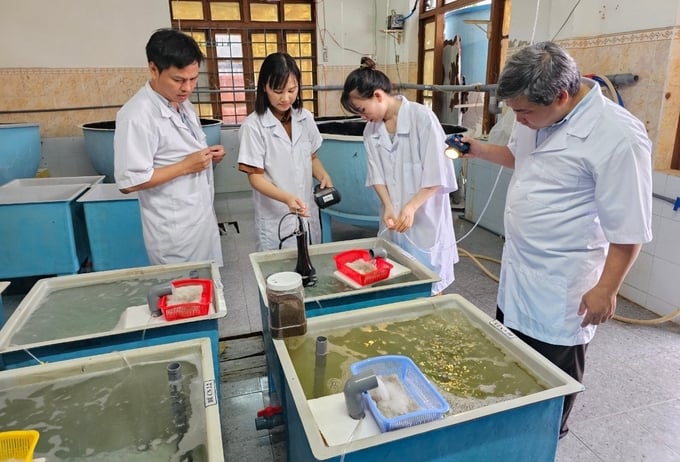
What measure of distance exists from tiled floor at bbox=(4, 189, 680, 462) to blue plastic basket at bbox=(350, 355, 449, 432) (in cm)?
74

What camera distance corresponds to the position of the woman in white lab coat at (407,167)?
1656 mm

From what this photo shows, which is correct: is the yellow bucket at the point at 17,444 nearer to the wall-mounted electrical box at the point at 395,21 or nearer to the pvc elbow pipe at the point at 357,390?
the pvc elbow pipe at the point at 357,390

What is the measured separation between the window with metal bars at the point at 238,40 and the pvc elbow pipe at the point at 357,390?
4.71 m

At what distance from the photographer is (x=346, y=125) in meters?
4.14

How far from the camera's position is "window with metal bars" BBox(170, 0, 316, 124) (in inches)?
205

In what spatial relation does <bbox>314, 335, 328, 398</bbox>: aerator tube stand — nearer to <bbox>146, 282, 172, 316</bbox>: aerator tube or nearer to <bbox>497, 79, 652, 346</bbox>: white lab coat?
<bbox>146, 282, 172, 316</bbox>: aerator tube

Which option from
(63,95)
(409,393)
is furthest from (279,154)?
(63,95)

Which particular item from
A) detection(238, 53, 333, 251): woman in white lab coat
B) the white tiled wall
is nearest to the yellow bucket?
detection(238, 53, 333, 251): woman in white lab coat

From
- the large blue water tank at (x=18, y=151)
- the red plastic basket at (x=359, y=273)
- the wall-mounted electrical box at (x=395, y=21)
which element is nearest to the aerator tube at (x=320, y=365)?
the red plastic basket at (x=359, y=273)

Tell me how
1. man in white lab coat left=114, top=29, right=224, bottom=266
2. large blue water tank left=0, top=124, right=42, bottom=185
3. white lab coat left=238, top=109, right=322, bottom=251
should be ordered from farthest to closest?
large blue water tank left=0, top=124, right=42, bottom=185 → white lab coat left=238, top=109, right=322, bottom=251 → man in white lab coat left=114, top=29, right=224, bottom=266

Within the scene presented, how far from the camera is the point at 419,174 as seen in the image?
177 centimetres

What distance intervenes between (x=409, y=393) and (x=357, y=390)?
134mm

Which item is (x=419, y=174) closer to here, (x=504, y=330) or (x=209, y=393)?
(x=504, y=330)

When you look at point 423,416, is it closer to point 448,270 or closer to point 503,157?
point 503,157
